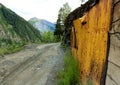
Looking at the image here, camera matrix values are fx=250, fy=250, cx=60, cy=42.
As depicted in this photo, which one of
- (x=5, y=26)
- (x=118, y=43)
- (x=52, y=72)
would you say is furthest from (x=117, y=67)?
(x=5, y=26)

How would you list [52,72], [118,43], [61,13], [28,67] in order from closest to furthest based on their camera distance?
1. [118,43]
2. [52,72]
3. [28,67]
4. [61,13]

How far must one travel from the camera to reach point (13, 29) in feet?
414

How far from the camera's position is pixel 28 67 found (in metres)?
11.9

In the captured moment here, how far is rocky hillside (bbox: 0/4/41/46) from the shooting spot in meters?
114

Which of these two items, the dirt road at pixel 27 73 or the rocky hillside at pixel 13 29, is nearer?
the dirt road at pixel 27 73

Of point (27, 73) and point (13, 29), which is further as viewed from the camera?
point (13, 29)

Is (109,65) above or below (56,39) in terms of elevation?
above

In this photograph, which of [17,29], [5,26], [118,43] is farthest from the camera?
[17,29]

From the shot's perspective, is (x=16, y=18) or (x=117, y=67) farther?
(x=16, y=18)

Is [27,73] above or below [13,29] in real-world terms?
above

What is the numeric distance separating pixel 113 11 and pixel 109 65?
2.51 ft

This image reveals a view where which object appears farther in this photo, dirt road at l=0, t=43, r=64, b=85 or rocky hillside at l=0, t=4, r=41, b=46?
rocky hillside at l=0, t=4, r=41, b=46

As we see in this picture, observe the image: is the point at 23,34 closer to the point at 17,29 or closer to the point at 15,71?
the point at 17,29

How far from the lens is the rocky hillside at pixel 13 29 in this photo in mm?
114438
